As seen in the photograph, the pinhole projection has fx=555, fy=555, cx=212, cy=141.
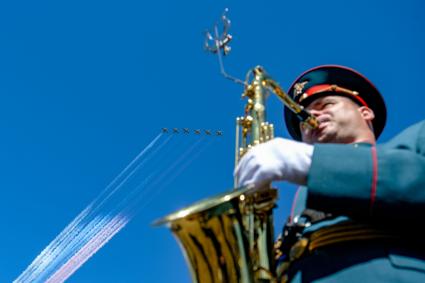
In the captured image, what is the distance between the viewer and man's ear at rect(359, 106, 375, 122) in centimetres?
528

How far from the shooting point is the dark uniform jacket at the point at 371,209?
3332mm

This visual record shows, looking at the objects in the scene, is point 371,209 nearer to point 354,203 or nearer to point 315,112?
point 354,203

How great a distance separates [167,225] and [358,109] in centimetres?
242

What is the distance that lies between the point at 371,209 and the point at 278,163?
0.62 metres

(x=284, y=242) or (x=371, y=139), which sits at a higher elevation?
(x=371, y=139)

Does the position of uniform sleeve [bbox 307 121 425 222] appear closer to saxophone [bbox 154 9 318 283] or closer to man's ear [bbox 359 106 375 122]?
saxophone [bbox 154 9 318 283]

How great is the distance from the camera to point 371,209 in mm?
3359

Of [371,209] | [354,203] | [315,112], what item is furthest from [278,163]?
[315,112]

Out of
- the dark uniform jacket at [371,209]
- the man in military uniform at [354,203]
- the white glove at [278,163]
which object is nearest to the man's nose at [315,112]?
the man in military uniform at [354,203]

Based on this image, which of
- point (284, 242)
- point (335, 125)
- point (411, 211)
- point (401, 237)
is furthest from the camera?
point (335, 125)

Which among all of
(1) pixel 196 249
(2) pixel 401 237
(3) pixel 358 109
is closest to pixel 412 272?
(2) pixel 401 237

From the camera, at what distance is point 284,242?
4.20 meters

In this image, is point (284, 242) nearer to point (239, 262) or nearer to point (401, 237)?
point (239, 262)

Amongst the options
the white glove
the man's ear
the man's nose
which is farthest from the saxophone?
the man's ear
